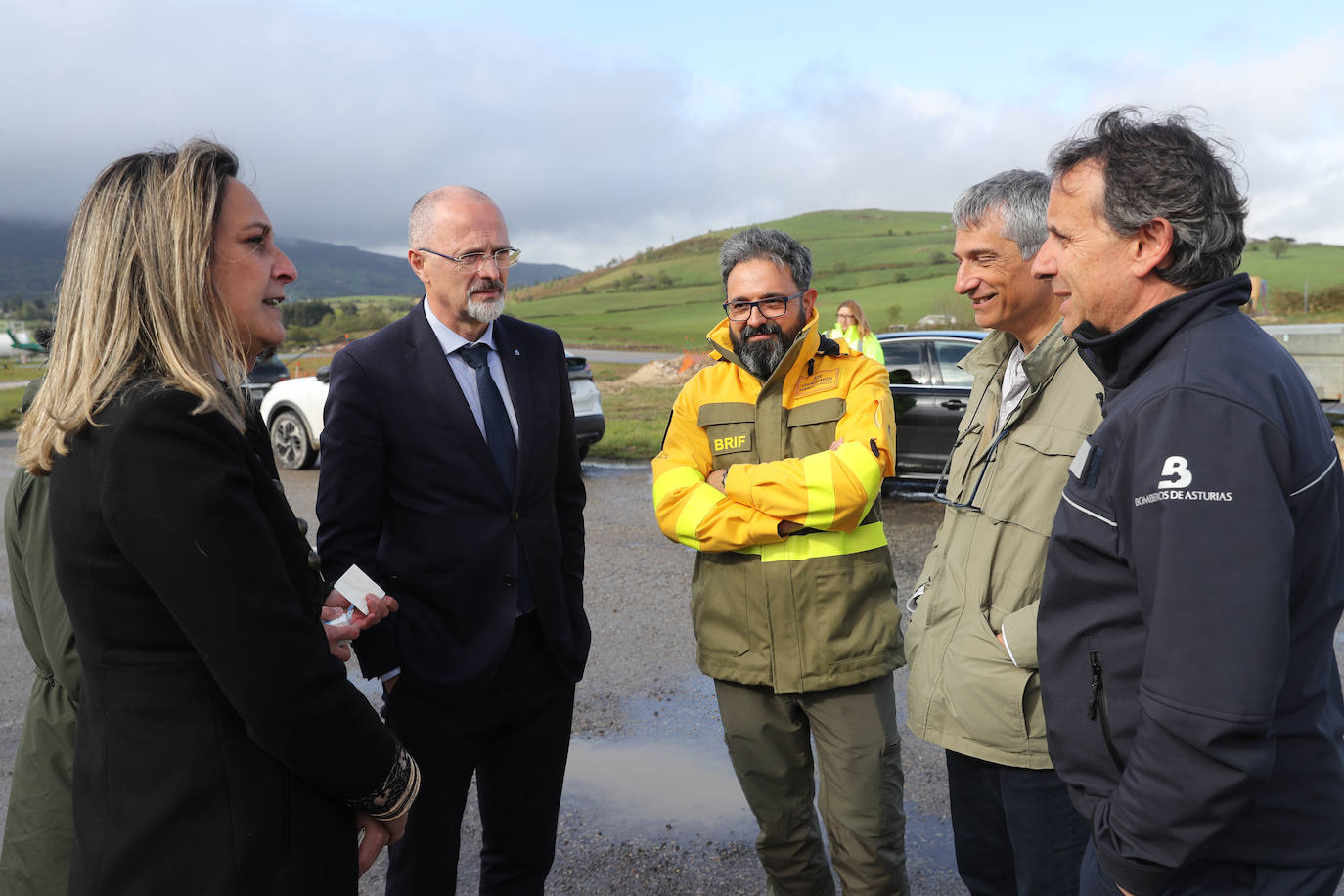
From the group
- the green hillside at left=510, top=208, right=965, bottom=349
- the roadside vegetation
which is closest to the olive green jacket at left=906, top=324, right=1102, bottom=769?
the roadside vegetation

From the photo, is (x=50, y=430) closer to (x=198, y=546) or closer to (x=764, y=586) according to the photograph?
(x=198, y=546)

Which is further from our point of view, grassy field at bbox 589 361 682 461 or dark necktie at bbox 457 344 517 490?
grassy field at bbox 589 361 682 461

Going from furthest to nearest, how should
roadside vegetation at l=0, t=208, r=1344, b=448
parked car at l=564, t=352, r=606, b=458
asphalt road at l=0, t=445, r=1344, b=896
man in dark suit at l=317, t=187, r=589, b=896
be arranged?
roadside vegetation at l=0, t=208, r=1344, b=448 → parked car at l=564, t=352, r=606, b=458 → asphalt road at l=0, t=445, r=1344, b=896 → man in dark suit at l=317, t=187, r=589, b=896

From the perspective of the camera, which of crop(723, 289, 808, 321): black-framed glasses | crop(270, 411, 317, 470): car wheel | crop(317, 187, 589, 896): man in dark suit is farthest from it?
crop(270, 411, 317, 470): car wheel

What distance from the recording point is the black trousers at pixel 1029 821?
239cm

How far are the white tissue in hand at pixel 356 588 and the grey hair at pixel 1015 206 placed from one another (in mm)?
1884

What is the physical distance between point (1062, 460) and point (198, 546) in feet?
6.29

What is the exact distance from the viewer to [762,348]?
123 inches

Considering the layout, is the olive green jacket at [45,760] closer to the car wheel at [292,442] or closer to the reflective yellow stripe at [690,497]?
the reflective yellow stripe at [690,497]

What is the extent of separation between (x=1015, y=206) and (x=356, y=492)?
1999mm

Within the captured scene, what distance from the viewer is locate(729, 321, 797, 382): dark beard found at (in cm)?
311

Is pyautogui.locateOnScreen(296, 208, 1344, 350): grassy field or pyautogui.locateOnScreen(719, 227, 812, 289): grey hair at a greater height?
pyautogui.locateOnScreen(296, 208, 1344, 350): grassy field

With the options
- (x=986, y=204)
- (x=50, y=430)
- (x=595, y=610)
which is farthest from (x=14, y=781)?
(x=595, y=610)

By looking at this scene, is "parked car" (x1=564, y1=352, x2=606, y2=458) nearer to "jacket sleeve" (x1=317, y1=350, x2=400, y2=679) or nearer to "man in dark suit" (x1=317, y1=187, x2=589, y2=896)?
"man in dark suit" (x1=317, y1=187, x2=589, y2=896)
